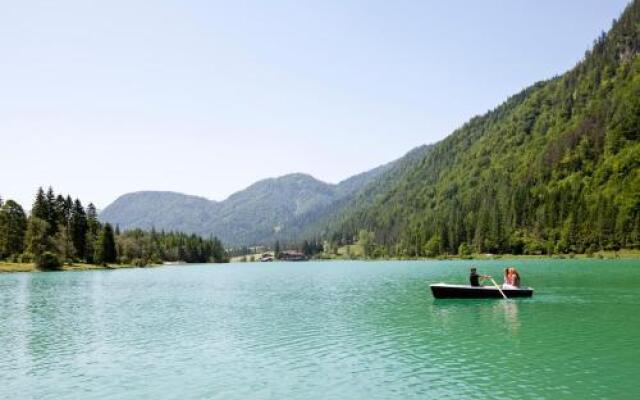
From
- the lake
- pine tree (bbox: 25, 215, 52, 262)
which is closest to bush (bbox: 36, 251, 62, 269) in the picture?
pine tree (bbox: 25, 215, 52, 262)

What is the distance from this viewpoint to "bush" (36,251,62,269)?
6777 inches

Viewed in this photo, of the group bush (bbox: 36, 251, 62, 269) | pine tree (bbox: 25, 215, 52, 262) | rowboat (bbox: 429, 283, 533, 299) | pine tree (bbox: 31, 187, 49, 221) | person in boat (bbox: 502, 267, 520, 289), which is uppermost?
pine tree (bbox: 31, 187, 49, 221)

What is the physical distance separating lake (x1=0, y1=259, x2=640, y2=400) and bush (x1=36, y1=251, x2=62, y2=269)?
11486cm

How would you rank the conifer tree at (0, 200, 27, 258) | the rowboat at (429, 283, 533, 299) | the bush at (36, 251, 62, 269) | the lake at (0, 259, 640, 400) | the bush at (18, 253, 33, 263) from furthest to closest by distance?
the conifer tree at (0, 200, 27, 258) < the bush at (18, 253, 33, 263) < the bush at (36, 251, 62, 269) < the rowboat at (429, 283, 533, 299) < the lake at (0, 259, 640, 400)

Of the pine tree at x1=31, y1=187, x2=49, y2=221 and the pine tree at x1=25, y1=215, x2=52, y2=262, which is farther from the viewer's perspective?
the pine tree at x1=31, y1=187, x2=49, y2=221

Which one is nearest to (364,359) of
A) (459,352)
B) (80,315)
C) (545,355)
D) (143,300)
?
(459,352)

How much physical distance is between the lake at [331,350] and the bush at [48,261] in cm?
11486

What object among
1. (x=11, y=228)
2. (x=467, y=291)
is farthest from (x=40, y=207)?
(x=467, y=291)

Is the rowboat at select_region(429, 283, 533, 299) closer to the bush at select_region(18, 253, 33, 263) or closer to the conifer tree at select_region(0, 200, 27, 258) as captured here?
the bush at select_region(18, 253, 33, 263)

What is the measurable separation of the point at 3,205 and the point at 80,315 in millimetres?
149031

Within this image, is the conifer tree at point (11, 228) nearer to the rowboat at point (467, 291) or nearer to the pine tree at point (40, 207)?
the pine tree at point (40, 207)

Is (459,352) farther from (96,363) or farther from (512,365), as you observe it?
(96,363)

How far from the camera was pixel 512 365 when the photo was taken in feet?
106

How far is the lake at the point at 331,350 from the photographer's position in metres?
28.4
